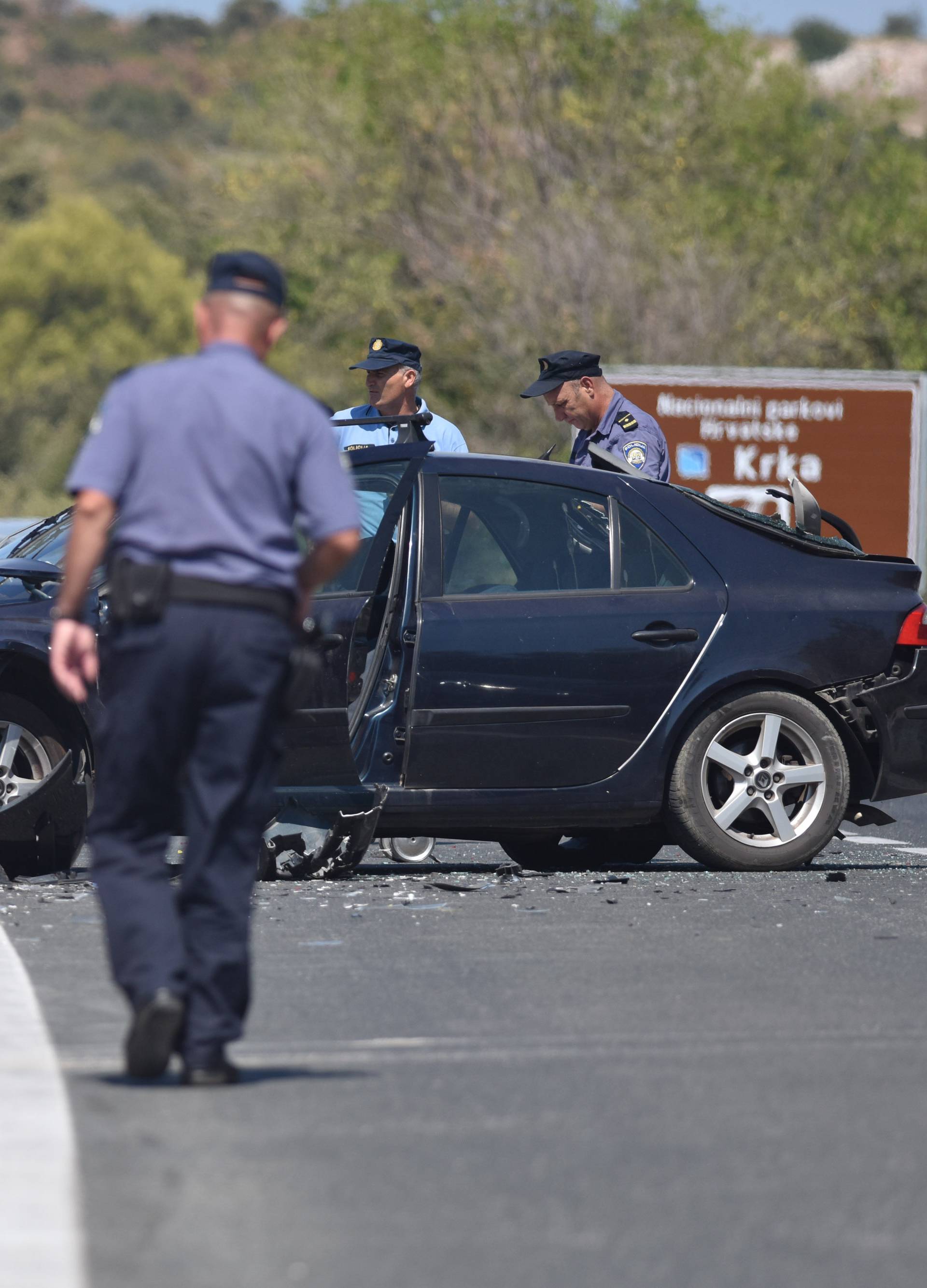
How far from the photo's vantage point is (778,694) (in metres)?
9.25

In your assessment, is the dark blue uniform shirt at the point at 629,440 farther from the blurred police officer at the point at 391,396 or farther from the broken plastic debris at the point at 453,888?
the broken plastic debris at the point at 453,888

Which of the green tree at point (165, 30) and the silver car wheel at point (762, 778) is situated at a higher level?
the green tree at point (165, 30)

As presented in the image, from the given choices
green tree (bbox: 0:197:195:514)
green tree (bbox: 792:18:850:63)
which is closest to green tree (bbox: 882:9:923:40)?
green tree (bbox: 792:18:850:63)

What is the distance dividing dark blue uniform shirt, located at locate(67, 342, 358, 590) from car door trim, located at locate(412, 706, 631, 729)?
372 cm

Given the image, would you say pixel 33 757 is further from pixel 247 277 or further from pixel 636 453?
pixel 247 277

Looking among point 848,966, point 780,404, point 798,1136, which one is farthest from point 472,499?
point 780,404

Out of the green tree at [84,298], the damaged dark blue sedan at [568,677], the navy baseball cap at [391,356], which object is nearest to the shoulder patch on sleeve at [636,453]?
the damaged dark blue sedan at [568,677]

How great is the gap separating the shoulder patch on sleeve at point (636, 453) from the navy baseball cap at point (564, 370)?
0.47 meters

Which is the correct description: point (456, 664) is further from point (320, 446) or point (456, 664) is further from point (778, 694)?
point (320, 446)

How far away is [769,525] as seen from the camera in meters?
9.58

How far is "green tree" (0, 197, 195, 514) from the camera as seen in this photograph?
66250 millimetres

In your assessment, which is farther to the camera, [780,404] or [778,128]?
[778,128]

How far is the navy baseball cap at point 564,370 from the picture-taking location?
10508 mm

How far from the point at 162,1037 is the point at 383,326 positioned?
1419 inches
